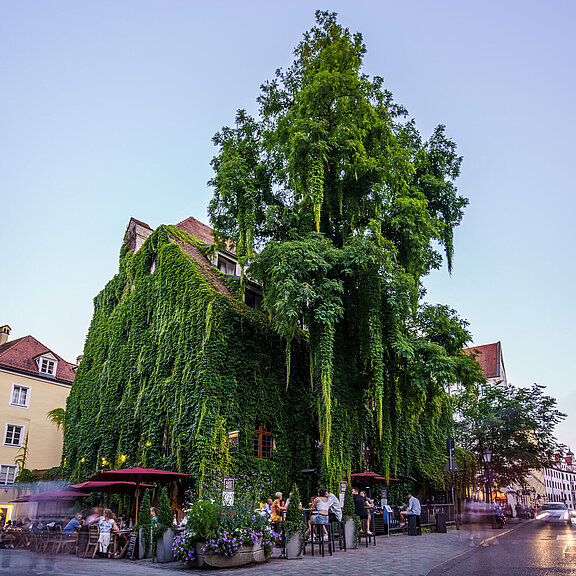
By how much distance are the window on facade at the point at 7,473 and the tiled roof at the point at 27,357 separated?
248 inches

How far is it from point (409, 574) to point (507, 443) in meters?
33.3

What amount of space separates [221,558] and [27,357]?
32.5m

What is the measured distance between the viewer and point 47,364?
40562mm

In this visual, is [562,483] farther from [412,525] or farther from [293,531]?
[293,531]

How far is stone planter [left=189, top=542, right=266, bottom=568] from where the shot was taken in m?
12.1

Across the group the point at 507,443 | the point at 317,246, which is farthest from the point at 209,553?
the point at 507,443

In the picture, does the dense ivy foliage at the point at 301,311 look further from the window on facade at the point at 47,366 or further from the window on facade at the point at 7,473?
the window on facade at the point at 47,366

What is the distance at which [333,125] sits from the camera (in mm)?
23344

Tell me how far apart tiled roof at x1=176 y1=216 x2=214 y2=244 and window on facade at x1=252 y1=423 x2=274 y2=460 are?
11.9 meters

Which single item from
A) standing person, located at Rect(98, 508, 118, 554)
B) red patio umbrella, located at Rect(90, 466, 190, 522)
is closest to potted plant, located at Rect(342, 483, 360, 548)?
red patio umbrella, located at Rect(90, 466, 190, 522)

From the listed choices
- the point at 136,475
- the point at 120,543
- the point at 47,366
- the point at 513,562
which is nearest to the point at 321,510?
the point at 513,562

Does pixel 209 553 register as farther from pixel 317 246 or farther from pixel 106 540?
pixel 317 246

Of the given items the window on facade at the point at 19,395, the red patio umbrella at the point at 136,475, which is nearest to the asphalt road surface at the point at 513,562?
the red patio umbrella at the point at 136,475

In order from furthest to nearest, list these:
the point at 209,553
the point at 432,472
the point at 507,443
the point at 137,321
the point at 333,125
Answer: the point at 507,443, the point at 432,472, the point at 137,321, the point at 333,125, the point at 209,553
